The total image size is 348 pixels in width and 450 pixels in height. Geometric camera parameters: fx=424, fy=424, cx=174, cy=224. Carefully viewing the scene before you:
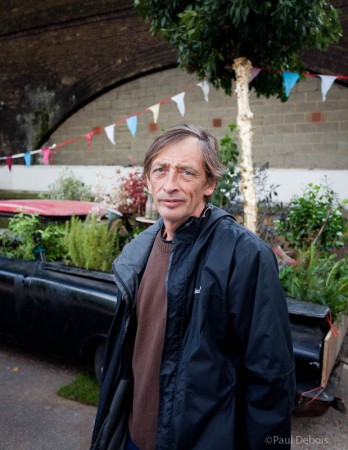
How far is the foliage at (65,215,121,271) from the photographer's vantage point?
391 centimetres

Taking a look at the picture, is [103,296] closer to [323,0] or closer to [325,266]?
[325,266]

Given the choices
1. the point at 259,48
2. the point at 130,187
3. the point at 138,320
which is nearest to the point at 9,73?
the point at 130,187

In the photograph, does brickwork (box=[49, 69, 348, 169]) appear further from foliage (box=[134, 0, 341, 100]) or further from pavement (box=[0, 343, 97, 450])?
pavement (box=[0, 343, 97, 450])

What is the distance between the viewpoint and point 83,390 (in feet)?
11.8

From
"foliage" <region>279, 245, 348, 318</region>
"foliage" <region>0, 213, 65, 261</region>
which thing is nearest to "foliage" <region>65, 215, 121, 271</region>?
"foliage" <region>0, 213, 65, 261</region>

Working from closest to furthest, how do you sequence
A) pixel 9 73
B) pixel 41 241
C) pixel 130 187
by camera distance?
pixel 41 241, pixel 130 187, pixel 9 73

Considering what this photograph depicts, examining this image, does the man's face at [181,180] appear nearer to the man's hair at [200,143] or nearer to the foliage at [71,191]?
the man's hair at [200,143]

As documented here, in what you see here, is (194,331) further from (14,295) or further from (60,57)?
(60,57)

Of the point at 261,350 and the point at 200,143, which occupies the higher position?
the point at 200,143

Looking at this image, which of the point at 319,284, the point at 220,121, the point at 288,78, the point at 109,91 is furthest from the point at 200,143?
the point at 109,91

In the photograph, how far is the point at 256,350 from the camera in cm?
139

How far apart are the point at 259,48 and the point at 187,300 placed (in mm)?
3783

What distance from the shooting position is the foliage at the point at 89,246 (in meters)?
3.91

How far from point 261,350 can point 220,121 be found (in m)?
9.08
